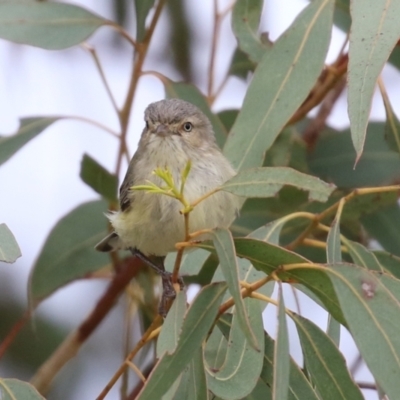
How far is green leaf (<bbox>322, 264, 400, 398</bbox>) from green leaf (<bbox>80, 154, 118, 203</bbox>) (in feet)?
4.94

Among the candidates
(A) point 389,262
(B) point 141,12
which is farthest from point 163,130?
(A) point 389,262

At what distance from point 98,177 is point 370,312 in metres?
1.60

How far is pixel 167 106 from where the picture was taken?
11.6 feet

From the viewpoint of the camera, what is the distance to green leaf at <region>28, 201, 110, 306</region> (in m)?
3.62

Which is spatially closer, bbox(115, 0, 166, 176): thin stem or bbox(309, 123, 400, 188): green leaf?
bbox(115, 0, 166, 176): thin stem

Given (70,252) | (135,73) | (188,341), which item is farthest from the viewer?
(70,252)

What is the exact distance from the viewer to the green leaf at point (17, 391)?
2283 millimetres

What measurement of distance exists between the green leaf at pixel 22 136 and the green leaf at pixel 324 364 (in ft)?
4.55

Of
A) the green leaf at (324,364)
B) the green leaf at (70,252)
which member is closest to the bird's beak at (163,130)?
the green leaf at (70,252)

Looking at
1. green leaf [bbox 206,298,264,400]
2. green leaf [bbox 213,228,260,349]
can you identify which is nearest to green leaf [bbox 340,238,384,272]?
green leaf [bbox 206,298,264,400]

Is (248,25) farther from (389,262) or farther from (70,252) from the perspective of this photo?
(70,252)

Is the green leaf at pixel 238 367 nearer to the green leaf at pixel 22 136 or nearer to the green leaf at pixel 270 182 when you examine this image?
the green leaf at pixel 270 182

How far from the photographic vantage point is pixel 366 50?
2352mm

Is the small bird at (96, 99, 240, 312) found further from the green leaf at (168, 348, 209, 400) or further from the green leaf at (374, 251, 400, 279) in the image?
the green leaf at (168, 348, 209, 400)
